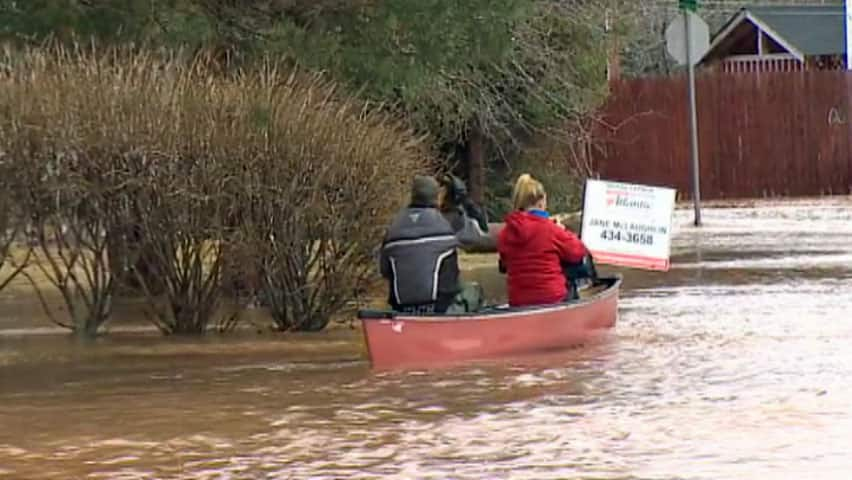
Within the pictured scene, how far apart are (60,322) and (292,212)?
2.96 metres

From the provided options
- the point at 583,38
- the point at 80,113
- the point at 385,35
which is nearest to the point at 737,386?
the point at 80,113

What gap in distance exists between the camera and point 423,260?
14.4 meters

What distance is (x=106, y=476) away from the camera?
995cm

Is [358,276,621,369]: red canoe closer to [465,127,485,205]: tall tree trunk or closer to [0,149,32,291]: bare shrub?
[0,149,32,291]: bare shrub

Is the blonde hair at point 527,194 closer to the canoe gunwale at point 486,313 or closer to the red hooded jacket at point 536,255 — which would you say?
the red hooded jacket at point 536,255

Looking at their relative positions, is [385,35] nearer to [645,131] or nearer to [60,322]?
[60,322]

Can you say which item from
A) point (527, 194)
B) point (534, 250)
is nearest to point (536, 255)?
point (534, 250)

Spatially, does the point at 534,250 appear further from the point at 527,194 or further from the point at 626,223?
the point at 626,223

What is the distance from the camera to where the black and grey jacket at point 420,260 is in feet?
47.0

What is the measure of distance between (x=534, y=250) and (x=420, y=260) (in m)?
0.95

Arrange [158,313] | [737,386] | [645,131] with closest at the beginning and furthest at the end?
[737,386] < [158,313] < [645,131]

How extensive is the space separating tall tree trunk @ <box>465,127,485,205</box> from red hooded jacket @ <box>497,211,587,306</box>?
16.3 m

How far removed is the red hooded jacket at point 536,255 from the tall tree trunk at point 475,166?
643 inches

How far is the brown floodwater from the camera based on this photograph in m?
10.0
